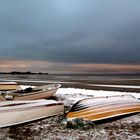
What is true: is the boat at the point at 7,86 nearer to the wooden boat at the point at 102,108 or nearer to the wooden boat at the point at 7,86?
the wooden boat at the point at 7,86

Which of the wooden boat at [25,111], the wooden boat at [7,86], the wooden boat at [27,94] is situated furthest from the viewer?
the wooden boat at [7,86]

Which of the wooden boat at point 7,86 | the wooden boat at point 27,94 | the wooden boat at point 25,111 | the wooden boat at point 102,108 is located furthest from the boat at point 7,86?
the wooden boat at point 102,108

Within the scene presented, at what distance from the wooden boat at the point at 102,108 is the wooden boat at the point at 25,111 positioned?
1.18 meters

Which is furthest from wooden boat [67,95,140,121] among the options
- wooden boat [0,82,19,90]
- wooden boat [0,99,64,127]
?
wooden boat [0,82,19,90]

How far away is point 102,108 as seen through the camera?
912cm

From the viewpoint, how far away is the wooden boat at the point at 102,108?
346 inches

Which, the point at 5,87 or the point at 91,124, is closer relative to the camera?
the point at 91,124

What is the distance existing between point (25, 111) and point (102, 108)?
114 inches

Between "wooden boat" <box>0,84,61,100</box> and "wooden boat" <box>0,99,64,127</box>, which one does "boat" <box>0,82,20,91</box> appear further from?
"wooden boat" <box>0,99,64,127</box>

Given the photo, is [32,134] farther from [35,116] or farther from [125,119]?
[125,119]

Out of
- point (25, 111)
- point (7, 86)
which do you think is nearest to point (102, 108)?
point (25, 111)

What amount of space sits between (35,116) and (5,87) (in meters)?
10.4

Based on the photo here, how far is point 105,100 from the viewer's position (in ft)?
32.3

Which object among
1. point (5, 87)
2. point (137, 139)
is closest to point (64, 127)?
point (137, 139)
